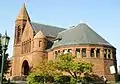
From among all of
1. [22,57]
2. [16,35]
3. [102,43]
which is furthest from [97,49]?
[16,35]

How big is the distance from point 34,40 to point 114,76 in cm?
1879

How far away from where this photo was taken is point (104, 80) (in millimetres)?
47594

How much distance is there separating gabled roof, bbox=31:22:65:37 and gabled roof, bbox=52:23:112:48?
678 centimetres

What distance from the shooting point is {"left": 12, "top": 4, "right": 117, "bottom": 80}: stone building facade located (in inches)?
A: 1907

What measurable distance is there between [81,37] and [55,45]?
671 cm

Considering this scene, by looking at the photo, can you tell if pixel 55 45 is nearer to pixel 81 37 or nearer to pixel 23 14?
pixel 81 37

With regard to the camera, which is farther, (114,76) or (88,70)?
(114,76)

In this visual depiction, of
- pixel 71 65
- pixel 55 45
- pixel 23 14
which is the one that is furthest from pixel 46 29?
pixel 71 65

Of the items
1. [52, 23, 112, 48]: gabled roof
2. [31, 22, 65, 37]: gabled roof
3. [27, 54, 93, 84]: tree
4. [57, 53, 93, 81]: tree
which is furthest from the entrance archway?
[57, 53, 93, 81]: tree

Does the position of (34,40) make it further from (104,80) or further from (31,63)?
(104,80)

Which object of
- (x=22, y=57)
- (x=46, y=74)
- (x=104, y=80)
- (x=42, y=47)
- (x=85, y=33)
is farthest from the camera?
(x=22, y=57)

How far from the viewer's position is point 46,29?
6297 centimetres

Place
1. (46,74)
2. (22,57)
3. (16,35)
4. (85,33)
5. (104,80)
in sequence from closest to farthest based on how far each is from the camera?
(46,74) < (104,80) < (85,33) < (22,57) < (16,35)

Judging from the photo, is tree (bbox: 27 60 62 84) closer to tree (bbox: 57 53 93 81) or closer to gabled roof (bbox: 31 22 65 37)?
tree (bbox: 57 53 93 81)
